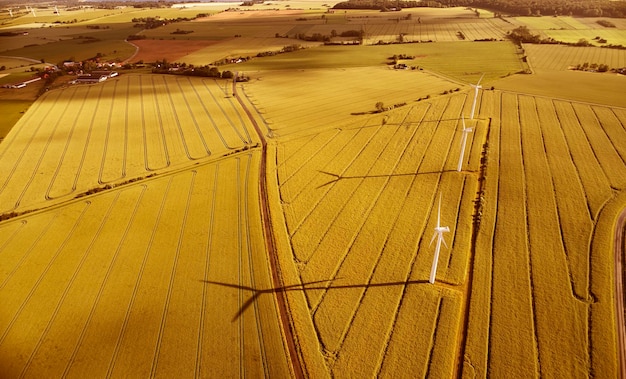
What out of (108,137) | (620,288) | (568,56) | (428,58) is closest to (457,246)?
(620,288)

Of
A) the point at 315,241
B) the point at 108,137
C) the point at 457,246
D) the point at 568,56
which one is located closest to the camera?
the point at 457,246

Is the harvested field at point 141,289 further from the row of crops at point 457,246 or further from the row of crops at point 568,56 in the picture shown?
the row of crops at point 568,56

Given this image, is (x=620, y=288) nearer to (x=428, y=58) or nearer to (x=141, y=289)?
(x=141, y=289)

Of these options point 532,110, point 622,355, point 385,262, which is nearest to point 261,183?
point 385,262

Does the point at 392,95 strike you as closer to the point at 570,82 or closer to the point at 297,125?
the point at 297,125

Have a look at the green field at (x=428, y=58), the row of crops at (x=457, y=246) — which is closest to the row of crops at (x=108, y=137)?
the row of crops at (x=457, y=246)
